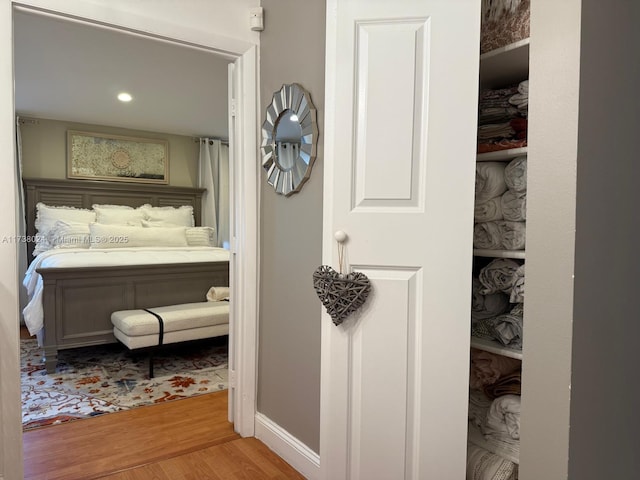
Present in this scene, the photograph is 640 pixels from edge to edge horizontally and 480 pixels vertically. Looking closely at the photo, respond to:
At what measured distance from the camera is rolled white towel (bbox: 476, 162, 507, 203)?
148 centimetres

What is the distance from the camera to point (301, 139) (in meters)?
1.94

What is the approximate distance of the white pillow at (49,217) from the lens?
4754 millimetres

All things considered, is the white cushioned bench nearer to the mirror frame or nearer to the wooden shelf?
the mirror frame

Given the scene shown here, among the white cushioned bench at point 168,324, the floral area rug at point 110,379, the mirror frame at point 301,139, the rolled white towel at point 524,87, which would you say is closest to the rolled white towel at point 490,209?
the rolled white towel at point 524,87

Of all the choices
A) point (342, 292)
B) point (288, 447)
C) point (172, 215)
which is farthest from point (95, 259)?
point (342, 292)

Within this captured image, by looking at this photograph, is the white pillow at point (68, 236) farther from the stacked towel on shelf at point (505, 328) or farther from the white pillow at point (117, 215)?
the stacked towel on shelf at point (505, 328)

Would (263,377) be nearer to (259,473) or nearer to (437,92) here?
(259,473)

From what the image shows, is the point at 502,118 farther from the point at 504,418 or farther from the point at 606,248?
the point at 504,418

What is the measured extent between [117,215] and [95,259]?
66.1 inches

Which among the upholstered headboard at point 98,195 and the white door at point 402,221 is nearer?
the white door at point 402,221

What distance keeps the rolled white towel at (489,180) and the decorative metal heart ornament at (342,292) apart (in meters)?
0.51

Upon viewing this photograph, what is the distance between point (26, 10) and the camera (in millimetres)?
1694

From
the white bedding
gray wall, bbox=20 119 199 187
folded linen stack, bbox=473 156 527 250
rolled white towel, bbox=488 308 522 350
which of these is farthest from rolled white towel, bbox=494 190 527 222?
gray wall, bbox=20 119 199 187

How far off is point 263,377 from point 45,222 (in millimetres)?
3902
